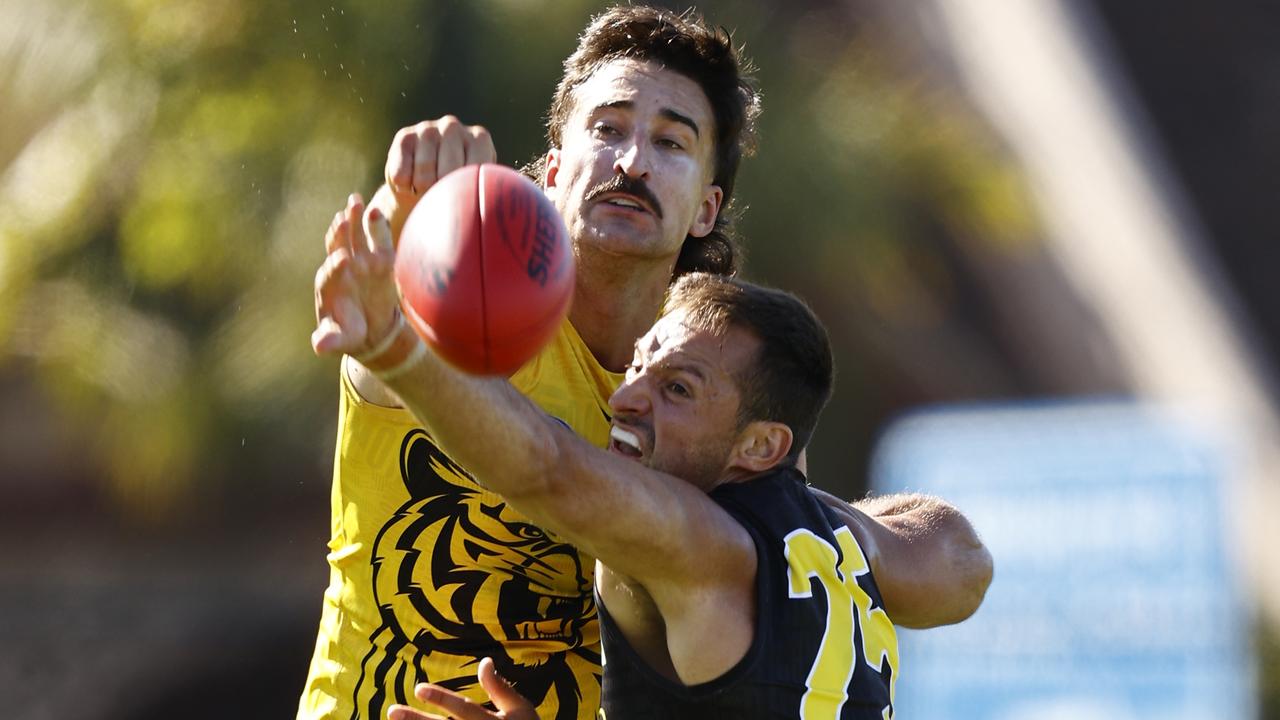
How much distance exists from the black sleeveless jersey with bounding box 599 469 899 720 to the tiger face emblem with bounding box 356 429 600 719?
783mm

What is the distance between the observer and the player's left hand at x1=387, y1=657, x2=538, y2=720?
416 cm

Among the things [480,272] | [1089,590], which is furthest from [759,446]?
[1089,590]

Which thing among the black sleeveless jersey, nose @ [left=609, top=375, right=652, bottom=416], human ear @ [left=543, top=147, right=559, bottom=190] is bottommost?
the black sleeveless jersey

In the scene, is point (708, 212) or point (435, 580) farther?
point (708, 212)

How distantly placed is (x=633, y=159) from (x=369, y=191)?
834 cm

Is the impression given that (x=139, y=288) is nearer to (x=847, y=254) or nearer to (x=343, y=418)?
(x=847, y=254)

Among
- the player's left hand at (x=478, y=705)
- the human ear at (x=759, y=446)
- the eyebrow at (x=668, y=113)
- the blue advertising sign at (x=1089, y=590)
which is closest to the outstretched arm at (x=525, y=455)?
the human ear at (x=759, y=446)

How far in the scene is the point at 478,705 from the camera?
4195 millimetres

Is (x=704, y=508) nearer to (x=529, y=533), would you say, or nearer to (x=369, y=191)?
(x=529, y=533)

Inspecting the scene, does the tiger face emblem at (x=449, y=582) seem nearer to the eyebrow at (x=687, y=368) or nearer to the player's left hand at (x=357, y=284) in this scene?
the eyebrow at (x=687, y=368)

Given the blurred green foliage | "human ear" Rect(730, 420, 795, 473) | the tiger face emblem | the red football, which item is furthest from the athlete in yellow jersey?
the blurred green foliage

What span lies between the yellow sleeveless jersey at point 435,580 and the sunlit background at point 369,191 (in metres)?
7.67

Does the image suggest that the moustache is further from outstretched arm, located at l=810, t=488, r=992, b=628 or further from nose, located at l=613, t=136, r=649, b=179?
outstretched arm, located at l=810, t=488, r=992, b=628

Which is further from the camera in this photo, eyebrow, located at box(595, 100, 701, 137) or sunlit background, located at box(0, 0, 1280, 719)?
sunlit background, located at box(0, 0, 1280, 719)
